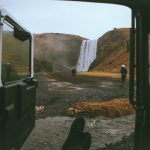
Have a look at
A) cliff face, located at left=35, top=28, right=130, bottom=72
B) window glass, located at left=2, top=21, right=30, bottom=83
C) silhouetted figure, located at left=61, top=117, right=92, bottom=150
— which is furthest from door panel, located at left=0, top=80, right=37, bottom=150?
cliff face, located at left=35, top=28, right=130, bottom=72

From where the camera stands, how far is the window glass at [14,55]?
14.3 feet

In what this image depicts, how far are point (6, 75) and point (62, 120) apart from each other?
401 inches

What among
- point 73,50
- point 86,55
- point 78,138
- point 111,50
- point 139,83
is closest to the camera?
point 139,83

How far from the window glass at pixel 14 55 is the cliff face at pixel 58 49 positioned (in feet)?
300

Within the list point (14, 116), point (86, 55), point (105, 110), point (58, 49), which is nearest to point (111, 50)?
point (86, 55)

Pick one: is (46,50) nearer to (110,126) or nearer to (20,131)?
(110,126)

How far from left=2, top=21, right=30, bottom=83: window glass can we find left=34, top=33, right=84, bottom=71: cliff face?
300ft

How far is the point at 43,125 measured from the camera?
13.1 meters

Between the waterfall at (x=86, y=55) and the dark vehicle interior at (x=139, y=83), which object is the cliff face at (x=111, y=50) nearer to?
the waterfall at (x=86, y=55)

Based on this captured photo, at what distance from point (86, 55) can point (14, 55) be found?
339 ft

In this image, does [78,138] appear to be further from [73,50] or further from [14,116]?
[73,50]

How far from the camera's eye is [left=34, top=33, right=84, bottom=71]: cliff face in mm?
106062

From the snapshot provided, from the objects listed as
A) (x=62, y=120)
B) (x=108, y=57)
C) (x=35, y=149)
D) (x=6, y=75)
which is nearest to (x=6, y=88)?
(x=6, y=75)

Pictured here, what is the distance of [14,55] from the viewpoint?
17.4ft
